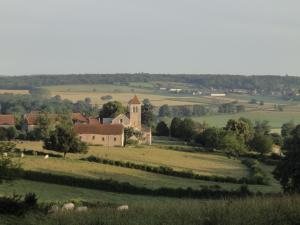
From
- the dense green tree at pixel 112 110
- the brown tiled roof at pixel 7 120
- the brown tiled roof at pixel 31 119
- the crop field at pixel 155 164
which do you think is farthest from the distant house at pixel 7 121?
the crop field at pixel 155 164

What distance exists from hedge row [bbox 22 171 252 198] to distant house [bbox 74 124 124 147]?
46.5 m

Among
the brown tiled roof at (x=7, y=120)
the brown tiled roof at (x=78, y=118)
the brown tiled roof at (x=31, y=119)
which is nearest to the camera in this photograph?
the brown tiled roof at (x=31, y=119)

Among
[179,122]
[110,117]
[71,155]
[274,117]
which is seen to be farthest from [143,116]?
[71,155]

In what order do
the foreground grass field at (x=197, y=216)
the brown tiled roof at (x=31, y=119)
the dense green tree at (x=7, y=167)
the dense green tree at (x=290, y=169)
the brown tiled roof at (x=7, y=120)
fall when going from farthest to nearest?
the brown tiled roof at (x=7, y=120)
the brown tiled roof at (x=31, y=119)
the dense green tree at (x=290, y=169)
the dense green tree at (x=7, y=167)
the foreground grass field at (x=197, y=216)

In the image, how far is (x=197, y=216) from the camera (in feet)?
41.2

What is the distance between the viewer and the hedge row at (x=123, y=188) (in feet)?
130

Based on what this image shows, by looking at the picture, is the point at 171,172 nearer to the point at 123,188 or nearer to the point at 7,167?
the point at 123,188

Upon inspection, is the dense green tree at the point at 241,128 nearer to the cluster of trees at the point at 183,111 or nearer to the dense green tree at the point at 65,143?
the dense green tree at the point at 65,143

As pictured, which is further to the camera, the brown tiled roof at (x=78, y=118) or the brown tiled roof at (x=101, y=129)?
the brown tiled roof at (x=78, y=118)

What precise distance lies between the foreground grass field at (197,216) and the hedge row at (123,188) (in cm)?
2478

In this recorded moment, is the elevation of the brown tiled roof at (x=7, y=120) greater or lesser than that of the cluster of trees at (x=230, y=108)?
greater

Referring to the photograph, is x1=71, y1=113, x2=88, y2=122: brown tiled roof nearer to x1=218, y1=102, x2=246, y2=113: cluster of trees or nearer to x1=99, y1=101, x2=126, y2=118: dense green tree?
x1=99, y1=101, x2=126, y2=118: dense green tree

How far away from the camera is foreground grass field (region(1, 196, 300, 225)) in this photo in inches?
470

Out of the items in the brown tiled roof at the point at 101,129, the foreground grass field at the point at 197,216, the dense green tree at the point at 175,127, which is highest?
the foreground grass field at the point at 197,216
